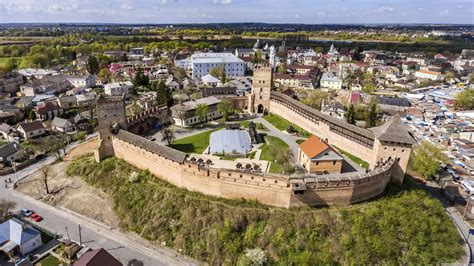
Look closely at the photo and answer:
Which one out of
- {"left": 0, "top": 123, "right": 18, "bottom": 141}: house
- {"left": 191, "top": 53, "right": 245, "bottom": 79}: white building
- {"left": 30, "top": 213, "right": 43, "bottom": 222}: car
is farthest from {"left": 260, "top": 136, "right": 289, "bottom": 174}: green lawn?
{"left": 191, "top": 53, "right": 245, "bottom": 79}: white building

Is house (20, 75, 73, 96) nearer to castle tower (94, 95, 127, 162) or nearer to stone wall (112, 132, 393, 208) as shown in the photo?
castle tower (94, 95, 127, 162)

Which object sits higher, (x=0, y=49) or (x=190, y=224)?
(x=0, y=49)

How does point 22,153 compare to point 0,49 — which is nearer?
point 22,153

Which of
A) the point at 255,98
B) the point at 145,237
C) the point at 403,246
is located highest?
the point at 255,98

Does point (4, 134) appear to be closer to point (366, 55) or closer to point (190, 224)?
point (190, 224)

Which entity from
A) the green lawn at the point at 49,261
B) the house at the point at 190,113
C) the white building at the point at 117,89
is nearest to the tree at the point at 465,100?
the house at the point at 190,113

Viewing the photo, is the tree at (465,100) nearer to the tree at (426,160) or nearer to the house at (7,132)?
the tree at (426,160)

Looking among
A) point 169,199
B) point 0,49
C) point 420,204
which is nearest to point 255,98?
point 169,199

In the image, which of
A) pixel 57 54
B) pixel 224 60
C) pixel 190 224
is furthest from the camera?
pixel 57 54
